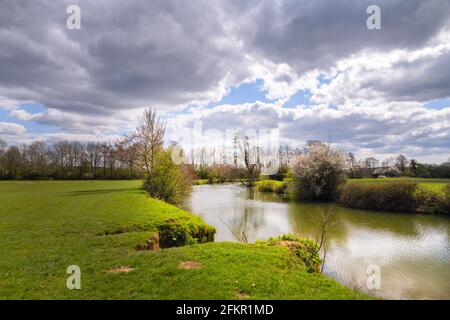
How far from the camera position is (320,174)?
27.0 m

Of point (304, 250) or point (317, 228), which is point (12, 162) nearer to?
point (317, 228)

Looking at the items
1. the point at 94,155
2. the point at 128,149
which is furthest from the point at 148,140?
the point at 94,155

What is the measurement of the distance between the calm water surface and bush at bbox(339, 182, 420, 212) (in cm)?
174

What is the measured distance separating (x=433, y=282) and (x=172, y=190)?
731 inches

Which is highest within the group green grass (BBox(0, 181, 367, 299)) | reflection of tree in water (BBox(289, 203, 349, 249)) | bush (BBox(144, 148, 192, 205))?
bush (BBox(144, 148, 192, 205))

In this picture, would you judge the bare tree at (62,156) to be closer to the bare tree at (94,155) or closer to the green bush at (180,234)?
the bare tree at (94,155)

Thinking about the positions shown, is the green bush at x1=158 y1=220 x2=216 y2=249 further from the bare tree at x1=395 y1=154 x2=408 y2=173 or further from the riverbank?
the bare tree at x1=395 y1=154 x2=408 y2=173

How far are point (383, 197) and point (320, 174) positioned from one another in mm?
6709

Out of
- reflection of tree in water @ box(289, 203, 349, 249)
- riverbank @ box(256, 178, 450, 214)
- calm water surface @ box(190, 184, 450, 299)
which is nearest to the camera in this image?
calm water surface @ box(190, 184, 450, 299)

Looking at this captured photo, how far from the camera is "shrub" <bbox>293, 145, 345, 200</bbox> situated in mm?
26469

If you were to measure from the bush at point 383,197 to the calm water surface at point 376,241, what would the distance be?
1741 mm

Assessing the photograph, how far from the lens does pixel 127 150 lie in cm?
2842

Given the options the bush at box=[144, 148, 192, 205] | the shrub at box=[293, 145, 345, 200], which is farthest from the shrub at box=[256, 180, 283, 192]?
the bush at box=[144, 148, 192, 205]

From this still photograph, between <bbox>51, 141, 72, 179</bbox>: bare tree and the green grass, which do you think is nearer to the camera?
the green grass
